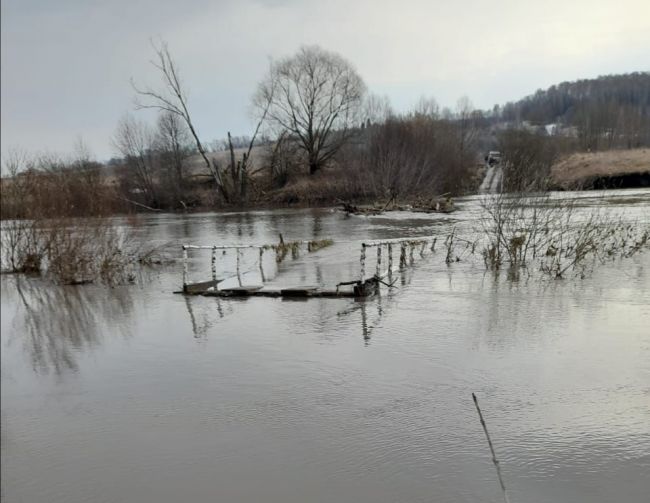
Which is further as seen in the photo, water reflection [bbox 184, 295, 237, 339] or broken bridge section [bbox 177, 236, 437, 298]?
broken bridge section [bbox 177, 236, 437, 298]

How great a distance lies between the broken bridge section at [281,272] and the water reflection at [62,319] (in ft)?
6.79

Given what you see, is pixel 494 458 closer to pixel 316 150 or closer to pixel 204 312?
pixel 204 312

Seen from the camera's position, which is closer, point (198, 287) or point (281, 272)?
point (198, 287)

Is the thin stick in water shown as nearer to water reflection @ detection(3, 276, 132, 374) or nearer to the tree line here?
water reflection @ detection(3, 276, 132, 374)

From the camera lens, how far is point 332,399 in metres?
6.24

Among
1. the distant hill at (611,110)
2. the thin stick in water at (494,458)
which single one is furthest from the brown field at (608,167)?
the thin stick in water at (494,458)

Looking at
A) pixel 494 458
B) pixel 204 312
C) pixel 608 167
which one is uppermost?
pixel 608 167

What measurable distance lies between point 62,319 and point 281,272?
22.1 feet

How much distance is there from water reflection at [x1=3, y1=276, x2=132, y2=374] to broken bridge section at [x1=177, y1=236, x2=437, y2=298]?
2068mm

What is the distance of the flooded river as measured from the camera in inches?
180

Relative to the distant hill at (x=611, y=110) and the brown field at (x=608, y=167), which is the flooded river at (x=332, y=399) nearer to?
the distant hill at (x=611, y=110)

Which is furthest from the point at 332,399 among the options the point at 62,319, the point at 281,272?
the point at 281,272

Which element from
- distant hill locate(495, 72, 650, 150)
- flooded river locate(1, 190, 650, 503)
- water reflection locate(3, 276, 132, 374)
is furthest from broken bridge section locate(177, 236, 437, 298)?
distant hill locate(495, 72, 650, 150)

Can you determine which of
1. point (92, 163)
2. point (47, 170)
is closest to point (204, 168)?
point (92, 163)
